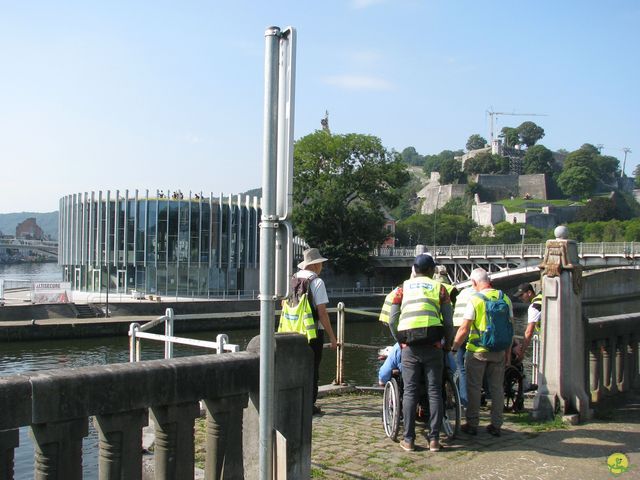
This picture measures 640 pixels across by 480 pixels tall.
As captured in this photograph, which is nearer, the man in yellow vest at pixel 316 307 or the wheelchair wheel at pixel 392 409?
the wheelchair wheel at pixel 392 409

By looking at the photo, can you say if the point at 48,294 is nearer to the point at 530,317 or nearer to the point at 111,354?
the point at 111,354

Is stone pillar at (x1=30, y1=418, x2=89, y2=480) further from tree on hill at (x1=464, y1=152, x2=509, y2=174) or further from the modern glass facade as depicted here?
tree on hill at (x1=464, y1=152, x2=509, y2=174)

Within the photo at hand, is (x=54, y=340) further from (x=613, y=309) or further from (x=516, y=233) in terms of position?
(x=516, y=233)

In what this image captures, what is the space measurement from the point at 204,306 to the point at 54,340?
11309mm

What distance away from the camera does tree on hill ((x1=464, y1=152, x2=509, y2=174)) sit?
167m

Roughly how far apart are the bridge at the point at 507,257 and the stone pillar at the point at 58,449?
4271 centimetres

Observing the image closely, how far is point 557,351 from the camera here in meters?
7.39

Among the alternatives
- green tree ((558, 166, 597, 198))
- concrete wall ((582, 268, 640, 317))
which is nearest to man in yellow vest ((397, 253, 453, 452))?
concrete wall ((582, 268, 640, 317))

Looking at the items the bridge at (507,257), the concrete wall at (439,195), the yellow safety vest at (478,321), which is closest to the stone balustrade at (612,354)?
the yellow safety vest at (478,321)

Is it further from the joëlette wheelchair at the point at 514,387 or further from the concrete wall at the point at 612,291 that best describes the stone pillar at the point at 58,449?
the concrete wall at the point at 612,291

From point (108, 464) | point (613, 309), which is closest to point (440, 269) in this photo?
point (108, 464)

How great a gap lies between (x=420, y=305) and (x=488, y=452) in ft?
4.54

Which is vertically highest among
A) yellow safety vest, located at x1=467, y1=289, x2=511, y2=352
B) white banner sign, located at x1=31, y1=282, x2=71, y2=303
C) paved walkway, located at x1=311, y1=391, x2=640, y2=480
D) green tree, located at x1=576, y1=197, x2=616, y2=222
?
green tree, located at x1=576, y1=197, x2=616, y2=222

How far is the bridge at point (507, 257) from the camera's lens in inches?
2055
